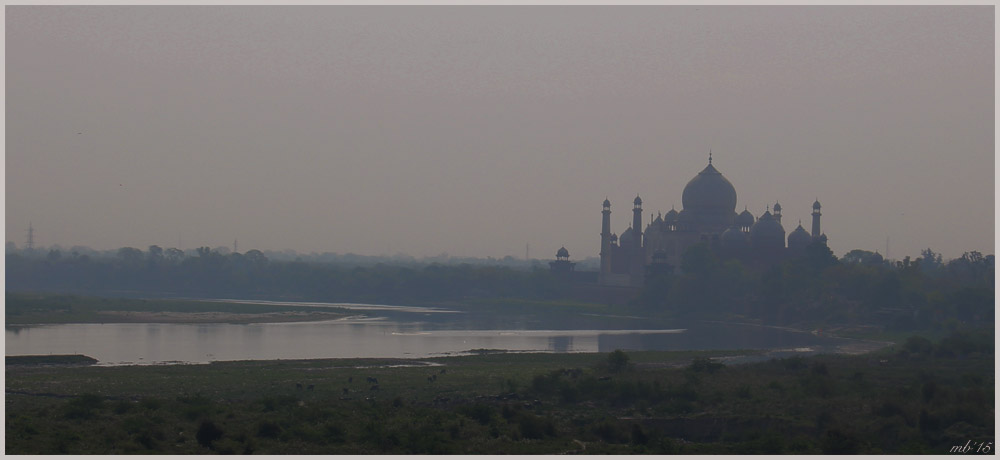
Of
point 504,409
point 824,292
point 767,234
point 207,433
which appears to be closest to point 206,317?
point 824,292

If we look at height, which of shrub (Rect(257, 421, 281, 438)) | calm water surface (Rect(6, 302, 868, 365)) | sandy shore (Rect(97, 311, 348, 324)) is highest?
sandy shore (Rect(97, 311, 348, 324))

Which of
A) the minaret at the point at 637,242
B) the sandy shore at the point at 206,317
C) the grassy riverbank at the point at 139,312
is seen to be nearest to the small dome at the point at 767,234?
the minaret at the point at 637,242

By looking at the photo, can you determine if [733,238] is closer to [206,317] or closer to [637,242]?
[637,242]

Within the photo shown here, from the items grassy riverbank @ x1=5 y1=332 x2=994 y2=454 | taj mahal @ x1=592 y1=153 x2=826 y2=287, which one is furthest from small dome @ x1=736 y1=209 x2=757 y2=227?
grassy riverbank @ x1=5 y1=332 x2=994 y2=454

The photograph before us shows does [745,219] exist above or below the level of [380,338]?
above

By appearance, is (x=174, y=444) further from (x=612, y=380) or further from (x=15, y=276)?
(x=15, y=276)

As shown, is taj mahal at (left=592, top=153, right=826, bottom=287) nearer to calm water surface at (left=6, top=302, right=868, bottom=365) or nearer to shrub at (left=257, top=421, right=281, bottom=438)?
calm water surface at (left=6, top=302, right=868, bottom=365)

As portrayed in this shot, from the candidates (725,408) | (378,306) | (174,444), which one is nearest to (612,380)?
(725,408)
